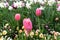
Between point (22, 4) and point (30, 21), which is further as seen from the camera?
point (22, 4)

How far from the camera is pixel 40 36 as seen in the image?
8.95ft

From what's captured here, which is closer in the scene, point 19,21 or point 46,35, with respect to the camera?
point 46,35

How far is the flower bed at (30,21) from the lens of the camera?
8.98ft

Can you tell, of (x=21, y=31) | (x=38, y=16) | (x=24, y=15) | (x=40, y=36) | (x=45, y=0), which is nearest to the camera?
(x=40, y=36)

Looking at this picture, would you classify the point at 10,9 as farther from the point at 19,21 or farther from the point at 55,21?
the point at 55,21

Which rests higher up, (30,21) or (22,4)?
(30,21)

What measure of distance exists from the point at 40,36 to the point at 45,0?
4.58 feet

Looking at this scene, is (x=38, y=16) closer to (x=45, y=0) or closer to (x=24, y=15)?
(x=24, y=15)

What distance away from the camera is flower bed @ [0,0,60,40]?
2.74 m

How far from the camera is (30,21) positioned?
2484mm

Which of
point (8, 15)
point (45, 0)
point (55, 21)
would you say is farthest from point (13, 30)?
Result: point (45, 0)

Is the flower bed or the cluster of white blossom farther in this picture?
A: the cluster of white blossom

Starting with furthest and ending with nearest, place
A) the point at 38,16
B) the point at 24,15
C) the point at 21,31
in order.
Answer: the point at 24,15
the point at 38,16
the point at 21,31

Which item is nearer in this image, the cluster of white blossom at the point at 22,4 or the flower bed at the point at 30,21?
the flower bed at the point at 30,21
